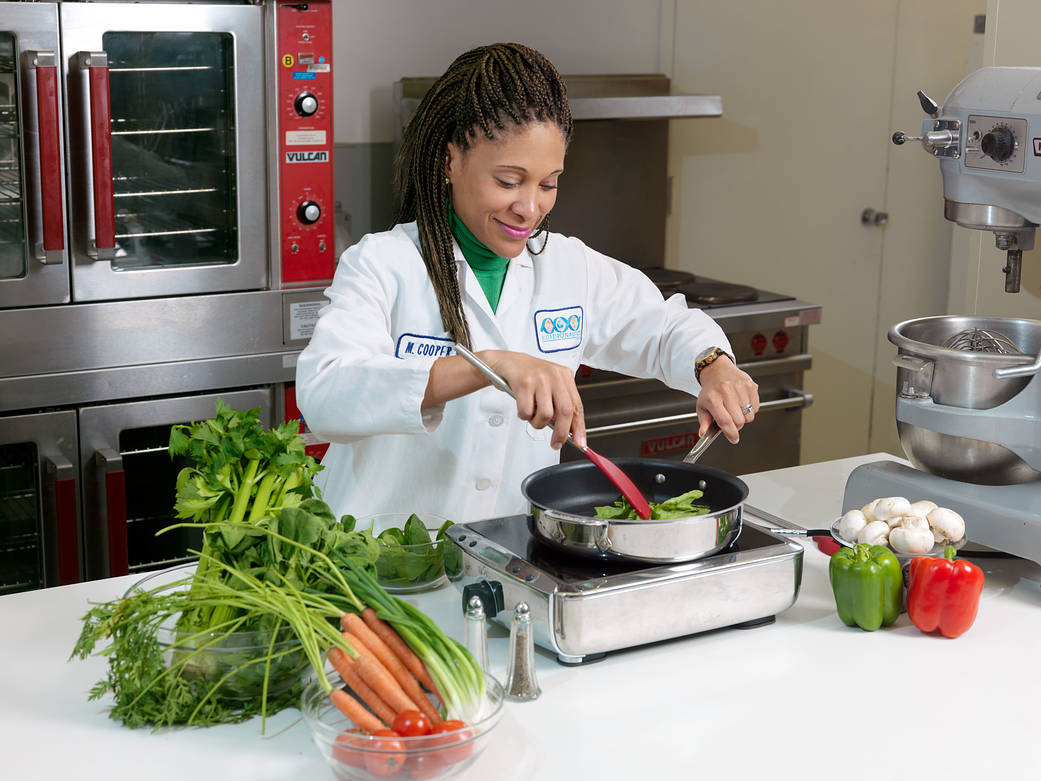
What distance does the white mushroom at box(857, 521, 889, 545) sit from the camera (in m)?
1.61

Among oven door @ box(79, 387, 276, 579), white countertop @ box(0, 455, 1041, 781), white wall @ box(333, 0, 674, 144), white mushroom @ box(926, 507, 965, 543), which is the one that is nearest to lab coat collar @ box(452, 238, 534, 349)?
white countertop @ box(0, 455, 1041, 781)

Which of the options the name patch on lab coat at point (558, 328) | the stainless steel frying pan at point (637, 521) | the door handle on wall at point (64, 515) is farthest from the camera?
the door handle on wall at point (64, 515)

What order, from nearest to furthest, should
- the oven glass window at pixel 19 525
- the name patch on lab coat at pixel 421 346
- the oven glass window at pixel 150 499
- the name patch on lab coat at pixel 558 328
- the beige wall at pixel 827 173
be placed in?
the name patch on lab coat at pixel 421 346 < the name patch on lab coat at pixel 558 328 < the oven glass window at pixel 19 525 < the oven glass window at pixel 150 499 < the beige wall at pixel 827 173

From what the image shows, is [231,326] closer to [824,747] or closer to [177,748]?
[177,748]

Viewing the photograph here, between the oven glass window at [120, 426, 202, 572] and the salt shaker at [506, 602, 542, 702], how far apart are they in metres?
1.79

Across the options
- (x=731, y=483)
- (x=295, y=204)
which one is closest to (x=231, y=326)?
(x=295, y=204)

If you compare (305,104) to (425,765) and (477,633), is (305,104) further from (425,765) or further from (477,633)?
Answer: (425,765)

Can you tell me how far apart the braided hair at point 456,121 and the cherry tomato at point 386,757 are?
904 millimetres

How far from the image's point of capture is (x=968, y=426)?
5.83 ft

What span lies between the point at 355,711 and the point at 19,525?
1.99 metres

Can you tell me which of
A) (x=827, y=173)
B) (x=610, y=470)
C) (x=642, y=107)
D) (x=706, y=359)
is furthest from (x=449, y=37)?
(x=610, y=470)

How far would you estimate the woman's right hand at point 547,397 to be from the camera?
1.49 metres

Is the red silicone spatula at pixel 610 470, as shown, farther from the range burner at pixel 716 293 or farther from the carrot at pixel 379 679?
the range burner at pixel 716 293

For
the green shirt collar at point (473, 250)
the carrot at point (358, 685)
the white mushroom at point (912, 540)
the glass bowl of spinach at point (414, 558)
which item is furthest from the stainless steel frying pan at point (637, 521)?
the green shirt collar at point (473, 250)
